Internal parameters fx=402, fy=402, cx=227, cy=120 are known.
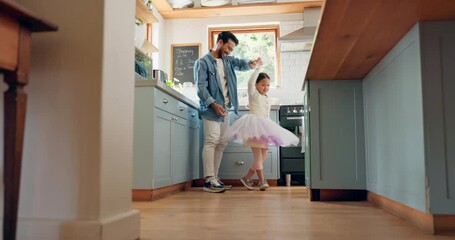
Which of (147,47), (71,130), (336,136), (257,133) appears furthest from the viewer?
(147,47)

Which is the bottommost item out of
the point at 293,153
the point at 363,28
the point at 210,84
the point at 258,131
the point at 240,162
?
the point at 240,162

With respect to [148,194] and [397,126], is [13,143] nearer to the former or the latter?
[397,126]

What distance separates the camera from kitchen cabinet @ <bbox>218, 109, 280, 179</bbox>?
4.82 metres

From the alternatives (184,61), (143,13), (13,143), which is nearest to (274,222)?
(13,143)

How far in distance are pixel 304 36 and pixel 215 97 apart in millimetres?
1690

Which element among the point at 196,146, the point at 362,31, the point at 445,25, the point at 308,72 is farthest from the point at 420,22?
the point at 196,146

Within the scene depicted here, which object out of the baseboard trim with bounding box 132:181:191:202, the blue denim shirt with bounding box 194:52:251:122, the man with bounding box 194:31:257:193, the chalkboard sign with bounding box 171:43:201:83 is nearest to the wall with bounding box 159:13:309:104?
the chalkboard sign with bounding box 171:43:201:83

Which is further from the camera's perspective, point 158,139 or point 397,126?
point 158,139

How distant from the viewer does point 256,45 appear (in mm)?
5801

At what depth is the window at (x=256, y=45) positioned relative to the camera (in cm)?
573

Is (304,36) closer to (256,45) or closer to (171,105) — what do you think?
(256,45)

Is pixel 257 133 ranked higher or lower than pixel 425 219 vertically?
higher

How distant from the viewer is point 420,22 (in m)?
1.70

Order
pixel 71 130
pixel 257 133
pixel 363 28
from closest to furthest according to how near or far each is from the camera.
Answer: pixel 71 130 < pixel 363 28 < pixel 257 133
